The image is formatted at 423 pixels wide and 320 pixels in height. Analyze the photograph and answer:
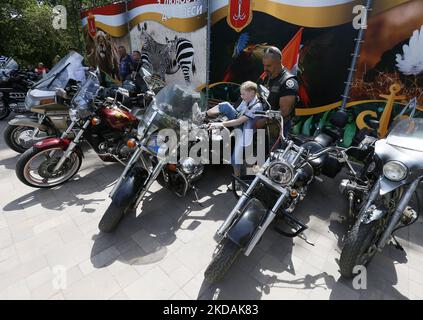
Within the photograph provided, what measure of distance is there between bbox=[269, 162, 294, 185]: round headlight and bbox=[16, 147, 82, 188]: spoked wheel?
2.80 m

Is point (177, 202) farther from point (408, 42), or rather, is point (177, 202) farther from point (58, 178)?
point (408, 42)

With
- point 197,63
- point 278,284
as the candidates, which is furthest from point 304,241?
point 197,63

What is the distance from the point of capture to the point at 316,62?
4238 mm

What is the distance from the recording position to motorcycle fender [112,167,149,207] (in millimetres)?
2477

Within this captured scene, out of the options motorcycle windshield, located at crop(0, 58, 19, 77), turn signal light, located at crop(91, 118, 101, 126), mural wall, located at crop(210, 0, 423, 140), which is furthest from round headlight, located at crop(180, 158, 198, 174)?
motorcycle windshield, located at crop(0, 58, 19, 77)

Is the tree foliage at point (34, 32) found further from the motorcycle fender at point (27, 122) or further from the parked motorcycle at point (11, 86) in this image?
the motorcycle fender at point (27, 122)

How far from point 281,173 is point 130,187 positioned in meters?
1.53

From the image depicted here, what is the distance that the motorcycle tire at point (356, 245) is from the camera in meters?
1.97

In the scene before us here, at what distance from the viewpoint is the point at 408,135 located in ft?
7.43

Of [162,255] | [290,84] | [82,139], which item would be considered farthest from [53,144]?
[290,84]

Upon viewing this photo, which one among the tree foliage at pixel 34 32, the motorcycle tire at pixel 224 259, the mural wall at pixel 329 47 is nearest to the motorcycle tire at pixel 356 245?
the motorcycle tire at pixel 224 259

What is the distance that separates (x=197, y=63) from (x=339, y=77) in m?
3.18

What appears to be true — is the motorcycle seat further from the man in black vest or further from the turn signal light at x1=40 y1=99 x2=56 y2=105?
the man in black vest

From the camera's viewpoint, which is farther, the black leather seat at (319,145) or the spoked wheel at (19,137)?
the spoked wheel at (19,137)
